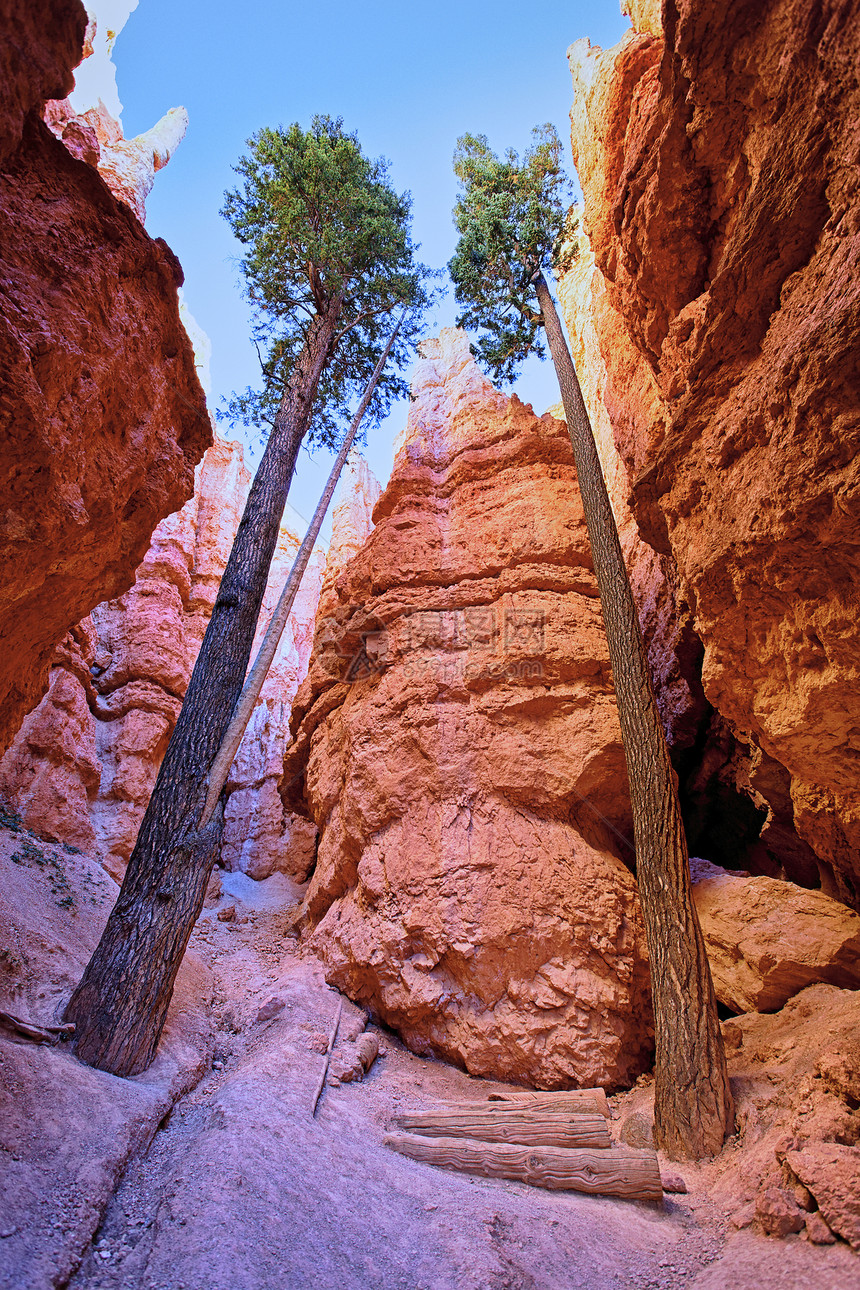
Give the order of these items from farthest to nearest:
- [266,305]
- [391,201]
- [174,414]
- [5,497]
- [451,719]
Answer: [391,201] → [266,305] → [451,719] → [174,414] → [5,497]

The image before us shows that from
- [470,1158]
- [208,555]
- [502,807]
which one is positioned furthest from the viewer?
[208,555]

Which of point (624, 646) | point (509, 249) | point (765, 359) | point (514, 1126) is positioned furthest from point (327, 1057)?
point (509, 249)

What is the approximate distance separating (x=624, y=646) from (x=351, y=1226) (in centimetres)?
550

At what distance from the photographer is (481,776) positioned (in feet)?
25.3

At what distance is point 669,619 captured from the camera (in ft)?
29.4

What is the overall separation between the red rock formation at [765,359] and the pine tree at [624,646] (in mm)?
1156

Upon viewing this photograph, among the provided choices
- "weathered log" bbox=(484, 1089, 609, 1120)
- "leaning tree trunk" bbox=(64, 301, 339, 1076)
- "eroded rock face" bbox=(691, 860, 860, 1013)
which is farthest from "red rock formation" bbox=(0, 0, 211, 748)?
"eroded rock face" bbox=(691, 860, 860, 1013)

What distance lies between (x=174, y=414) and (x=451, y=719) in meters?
4.92

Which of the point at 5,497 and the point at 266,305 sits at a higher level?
the point at 266,305

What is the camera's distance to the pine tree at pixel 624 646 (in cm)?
479

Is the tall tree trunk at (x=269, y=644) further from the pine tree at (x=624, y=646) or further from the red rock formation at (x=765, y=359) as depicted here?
the red rock formation at (x=765, y=359)

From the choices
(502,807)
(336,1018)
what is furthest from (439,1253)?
(502,807)

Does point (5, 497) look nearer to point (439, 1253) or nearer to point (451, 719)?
point (439, 1253)

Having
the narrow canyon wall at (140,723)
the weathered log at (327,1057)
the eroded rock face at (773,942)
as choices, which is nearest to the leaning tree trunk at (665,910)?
the eroded rock face at (773,942)
